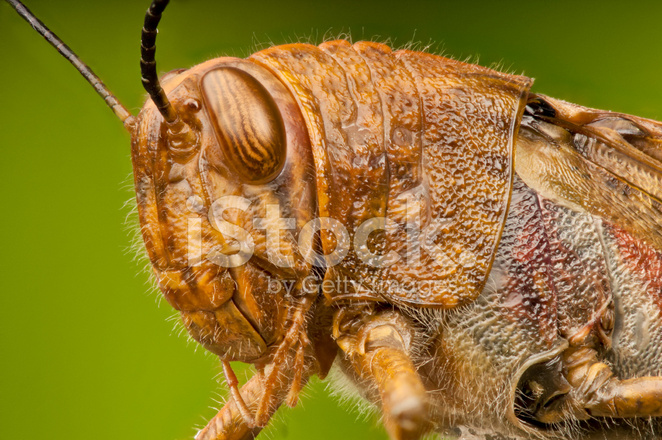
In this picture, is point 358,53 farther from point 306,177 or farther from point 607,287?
point 607,287

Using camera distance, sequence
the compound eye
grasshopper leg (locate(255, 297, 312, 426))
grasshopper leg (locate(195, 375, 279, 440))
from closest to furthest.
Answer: the compound eye, grasshopper leg (locate(255, 297, 312, 426)), grasshopper leg (locate(195, 375, 279, 440))

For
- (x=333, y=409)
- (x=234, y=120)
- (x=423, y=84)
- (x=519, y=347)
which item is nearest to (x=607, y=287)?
(x=519, y=347)

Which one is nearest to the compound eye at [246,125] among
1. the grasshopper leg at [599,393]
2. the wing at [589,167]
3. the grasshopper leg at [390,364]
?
the grasshopper leg at [390,364]

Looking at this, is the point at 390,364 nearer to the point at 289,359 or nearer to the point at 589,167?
the point at 289,359

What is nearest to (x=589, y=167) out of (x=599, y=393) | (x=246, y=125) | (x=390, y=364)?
(x=599, y=393)

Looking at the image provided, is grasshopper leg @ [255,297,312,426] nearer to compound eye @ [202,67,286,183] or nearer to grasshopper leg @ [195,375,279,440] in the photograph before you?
compound eye @ [202,67,286,183]

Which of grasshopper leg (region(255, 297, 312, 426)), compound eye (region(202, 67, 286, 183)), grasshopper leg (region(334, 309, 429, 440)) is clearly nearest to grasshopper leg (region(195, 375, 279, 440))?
grasshopper leg (region(255, 297, 312, 426))
